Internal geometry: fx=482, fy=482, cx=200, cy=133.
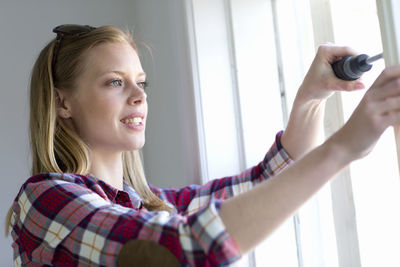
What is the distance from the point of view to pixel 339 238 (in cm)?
124

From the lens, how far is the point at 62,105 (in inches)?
50.9

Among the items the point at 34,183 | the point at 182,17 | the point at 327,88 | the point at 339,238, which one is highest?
the point at 182,17

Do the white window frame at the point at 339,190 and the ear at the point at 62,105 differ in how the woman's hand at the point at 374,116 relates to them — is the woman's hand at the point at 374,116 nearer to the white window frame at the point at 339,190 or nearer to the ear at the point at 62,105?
the white window frame at the point at 339,190

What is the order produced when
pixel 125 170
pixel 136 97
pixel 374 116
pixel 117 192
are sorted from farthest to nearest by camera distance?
pixel 125 170 → pixel 136 97 → pixel 117 192 → pixel 374 116

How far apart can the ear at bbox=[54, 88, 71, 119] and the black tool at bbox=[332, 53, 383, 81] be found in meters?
0.71

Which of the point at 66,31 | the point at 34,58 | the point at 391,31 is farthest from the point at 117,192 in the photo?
the point at 34,58

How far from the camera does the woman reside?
68 cm

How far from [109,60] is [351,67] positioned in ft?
2.11

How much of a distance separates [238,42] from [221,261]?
0.92 metres

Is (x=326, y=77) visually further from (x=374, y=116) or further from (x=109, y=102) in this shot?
(x=109, y=102)

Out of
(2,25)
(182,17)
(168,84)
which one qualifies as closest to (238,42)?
(182,17)

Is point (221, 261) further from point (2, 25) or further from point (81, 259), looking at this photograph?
point (2, 25)

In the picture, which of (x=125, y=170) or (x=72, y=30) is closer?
(x=72, y=30)

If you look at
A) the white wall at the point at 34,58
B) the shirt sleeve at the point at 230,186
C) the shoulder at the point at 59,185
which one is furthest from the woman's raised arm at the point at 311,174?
the white wall at the point at 34,58
